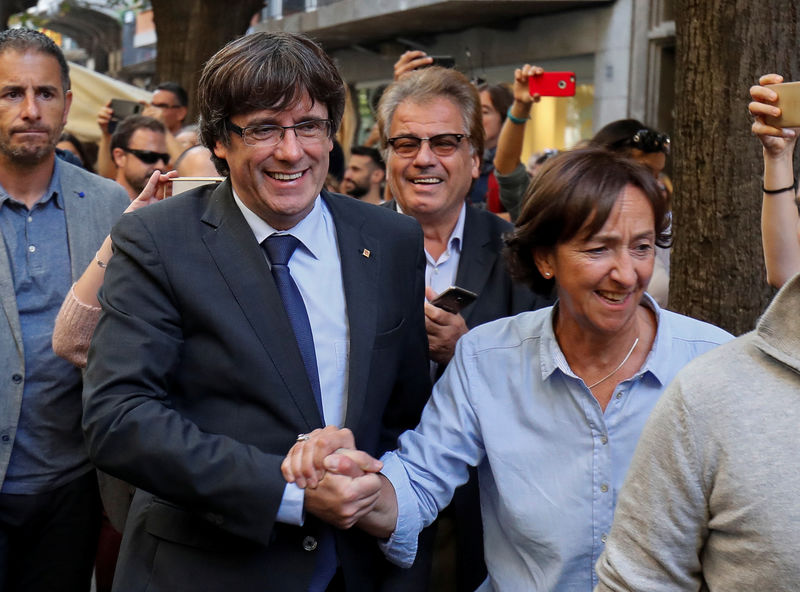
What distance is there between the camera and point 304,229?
9.66ft

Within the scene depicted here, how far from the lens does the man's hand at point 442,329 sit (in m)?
3.42

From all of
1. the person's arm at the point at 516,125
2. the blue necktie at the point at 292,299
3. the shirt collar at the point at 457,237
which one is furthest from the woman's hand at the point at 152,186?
the person's arm at the point at 516,125

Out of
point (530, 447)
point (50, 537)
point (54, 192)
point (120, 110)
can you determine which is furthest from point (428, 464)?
point (120, 110)

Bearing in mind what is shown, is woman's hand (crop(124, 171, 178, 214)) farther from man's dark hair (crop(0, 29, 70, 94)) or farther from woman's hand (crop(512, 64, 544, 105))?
woman's hand (crop(512, 64, 544, 105))

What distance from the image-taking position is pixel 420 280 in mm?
3117

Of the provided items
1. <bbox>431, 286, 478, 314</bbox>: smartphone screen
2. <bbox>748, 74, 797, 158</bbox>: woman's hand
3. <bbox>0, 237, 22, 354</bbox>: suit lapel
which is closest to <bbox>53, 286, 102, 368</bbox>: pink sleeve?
<bbox>0, 237, 22, 354</bbox>: suit lapel

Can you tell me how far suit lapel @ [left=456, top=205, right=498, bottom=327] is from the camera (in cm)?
375

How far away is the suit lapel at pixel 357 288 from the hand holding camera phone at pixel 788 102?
3.61ft

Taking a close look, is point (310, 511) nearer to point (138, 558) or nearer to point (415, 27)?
point (138, 558)

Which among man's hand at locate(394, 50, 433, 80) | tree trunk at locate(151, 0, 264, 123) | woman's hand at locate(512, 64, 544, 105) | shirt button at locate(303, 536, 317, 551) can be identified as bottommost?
shirt button at locate(303, 536, 317, 551)

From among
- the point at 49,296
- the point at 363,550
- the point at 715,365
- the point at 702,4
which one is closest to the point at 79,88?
the point at 49,296

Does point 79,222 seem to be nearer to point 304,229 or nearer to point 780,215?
point 304,229

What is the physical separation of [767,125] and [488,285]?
4.07 feet

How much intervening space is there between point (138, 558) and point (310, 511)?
506mm
